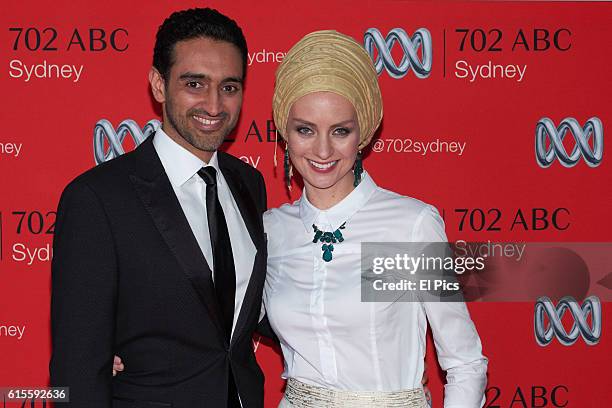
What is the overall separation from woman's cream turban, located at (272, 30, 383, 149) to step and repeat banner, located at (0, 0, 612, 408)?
99cm

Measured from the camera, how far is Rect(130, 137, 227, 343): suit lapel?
7.00ft

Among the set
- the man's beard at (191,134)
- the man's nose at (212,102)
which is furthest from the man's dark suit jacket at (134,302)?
the man's nose at (212,102)

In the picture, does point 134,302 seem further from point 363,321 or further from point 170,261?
point 363,321

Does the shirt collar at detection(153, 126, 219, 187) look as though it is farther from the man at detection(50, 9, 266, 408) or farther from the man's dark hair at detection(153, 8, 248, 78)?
the man's dark hair at detection(153, 8, 248, 78)

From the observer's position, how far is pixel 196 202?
7.54 ft

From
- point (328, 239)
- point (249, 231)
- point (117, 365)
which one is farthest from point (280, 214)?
point (117, 365)

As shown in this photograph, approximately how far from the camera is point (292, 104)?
2264 millimetres

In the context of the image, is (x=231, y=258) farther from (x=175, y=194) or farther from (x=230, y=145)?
(x=230, y=145)

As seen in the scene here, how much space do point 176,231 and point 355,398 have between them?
75 centimetres

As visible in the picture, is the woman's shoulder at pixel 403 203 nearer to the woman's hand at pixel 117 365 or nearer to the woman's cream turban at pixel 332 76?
the woman's cream turban at pixel 332 76

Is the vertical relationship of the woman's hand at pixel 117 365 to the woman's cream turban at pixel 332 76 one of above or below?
below

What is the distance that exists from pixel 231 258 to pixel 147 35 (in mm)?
1427

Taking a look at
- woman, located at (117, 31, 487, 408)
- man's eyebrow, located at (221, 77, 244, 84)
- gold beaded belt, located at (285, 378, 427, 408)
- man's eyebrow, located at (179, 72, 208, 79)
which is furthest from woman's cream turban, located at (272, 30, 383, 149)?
gold beaded belt, located at (285, 378, 427, 408)

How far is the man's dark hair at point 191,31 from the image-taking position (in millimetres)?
2346
